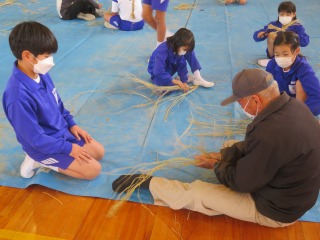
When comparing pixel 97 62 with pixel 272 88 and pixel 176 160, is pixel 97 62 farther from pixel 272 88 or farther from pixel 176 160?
pixel 272 88

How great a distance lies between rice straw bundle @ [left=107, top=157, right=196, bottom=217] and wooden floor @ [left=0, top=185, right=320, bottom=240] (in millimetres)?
36

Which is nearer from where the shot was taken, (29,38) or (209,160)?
(29,38)

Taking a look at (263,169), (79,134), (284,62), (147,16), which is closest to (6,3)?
(147,16)

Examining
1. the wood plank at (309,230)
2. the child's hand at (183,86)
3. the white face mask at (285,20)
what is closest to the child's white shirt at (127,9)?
the child's hand at (183,86)

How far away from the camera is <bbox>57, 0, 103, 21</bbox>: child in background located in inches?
180

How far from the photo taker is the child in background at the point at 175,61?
260 cm

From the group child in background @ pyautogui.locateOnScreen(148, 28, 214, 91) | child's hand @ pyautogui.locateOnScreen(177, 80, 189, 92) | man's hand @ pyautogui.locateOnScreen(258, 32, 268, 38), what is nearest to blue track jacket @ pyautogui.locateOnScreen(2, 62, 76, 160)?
child in background @ pyautogui.locateOnScreen(148, 28, 214, 91)

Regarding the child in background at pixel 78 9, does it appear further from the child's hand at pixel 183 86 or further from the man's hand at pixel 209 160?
the man's hand at pixel 209 160

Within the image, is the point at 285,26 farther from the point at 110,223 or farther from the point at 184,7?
the point at 110,223

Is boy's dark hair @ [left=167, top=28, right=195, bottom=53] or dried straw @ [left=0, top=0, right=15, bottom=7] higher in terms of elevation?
boy's dark hair @ [left=167, top=28, right=195, bottom=53]

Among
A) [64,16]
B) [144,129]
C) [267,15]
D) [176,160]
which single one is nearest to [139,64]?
[144,129]

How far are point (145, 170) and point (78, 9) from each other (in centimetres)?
359

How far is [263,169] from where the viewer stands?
141cm

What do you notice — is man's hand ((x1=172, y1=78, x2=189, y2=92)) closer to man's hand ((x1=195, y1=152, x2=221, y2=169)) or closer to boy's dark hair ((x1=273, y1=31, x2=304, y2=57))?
boy's dark hair ((x1=273, y1=31, x2=304, y2=57))
